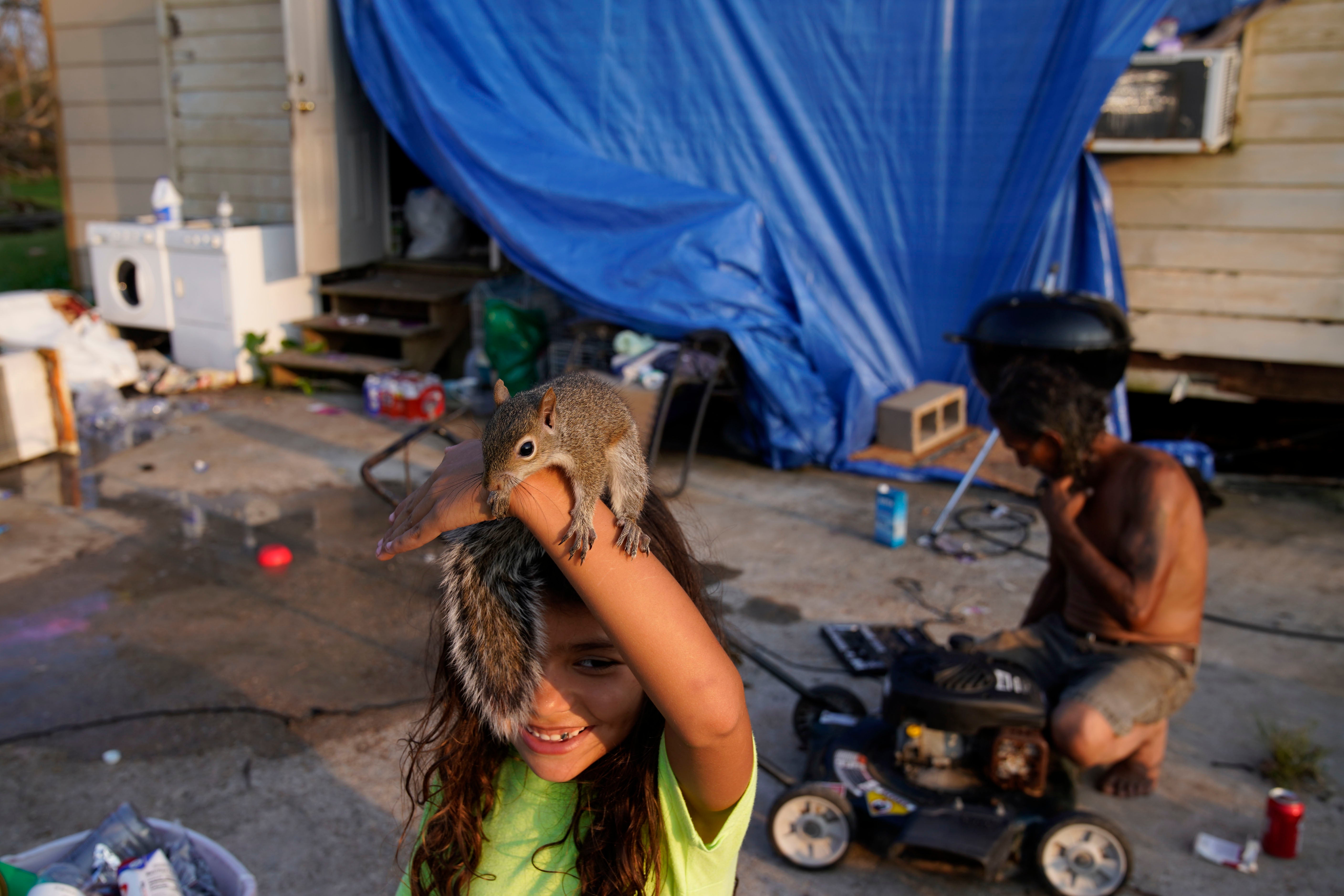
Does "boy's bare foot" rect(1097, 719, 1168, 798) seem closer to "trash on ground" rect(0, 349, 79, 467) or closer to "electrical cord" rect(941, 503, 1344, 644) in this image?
"electrical cord" rect(941, 503, 1344, 644)

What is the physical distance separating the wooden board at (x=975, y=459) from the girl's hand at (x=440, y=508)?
16.6 ft

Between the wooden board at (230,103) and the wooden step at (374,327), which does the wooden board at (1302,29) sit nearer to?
the wooden step at (374,327)

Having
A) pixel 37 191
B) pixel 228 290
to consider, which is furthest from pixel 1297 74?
pixel 37 191

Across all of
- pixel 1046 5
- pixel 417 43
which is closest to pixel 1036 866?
pixel 1046 5

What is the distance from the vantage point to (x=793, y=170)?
21.3 ft

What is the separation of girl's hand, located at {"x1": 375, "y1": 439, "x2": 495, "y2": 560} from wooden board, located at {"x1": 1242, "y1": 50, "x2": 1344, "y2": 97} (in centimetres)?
660

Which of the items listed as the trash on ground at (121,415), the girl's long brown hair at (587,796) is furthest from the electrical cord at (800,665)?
the trash on ground at (121,415)

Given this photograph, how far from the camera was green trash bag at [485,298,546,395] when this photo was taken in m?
7.10

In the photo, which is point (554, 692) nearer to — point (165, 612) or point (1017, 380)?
point (1017, 380)

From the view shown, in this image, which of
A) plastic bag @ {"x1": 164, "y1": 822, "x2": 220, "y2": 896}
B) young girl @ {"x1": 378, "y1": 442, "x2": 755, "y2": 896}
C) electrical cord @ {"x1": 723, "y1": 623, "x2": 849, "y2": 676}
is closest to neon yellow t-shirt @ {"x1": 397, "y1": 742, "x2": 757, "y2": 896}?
young girl @ {"x1": 378, "y1": 442, "x2": 755, "y2": 896}

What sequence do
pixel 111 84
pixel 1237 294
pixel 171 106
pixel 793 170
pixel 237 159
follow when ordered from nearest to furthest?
pixel 1237 294, pixel 793 170, pixel 237 159, pixel 171 106, pixel 111 84

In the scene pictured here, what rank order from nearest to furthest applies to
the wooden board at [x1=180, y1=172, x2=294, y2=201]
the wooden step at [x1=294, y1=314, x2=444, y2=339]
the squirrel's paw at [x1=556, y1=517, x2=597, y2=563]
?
the squirrel's paw at [x1=556, y1=517, x2=597, y2=563] < the wooden step at [x1=294, y1=314, x2=444, y2=339] < the wooden board at [x1=180, y1=172, x2=294, y2=201]

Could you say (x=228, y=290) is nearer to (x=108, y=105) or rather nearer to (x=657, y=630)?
(x=108, y=105)

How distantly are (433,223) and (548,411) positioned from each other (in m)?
8.35
